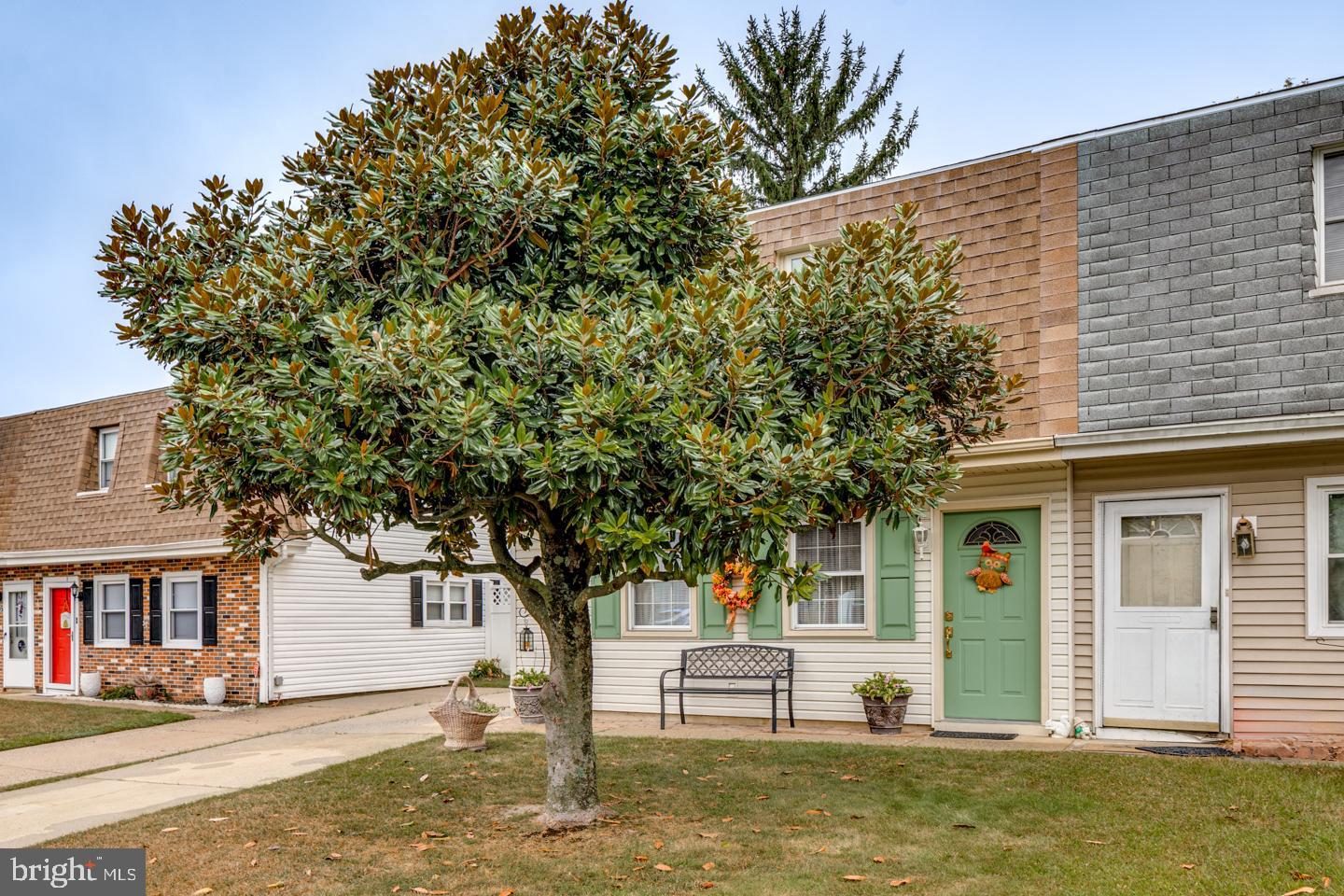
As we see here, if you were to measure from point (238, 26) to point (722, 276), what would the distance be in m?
9.98

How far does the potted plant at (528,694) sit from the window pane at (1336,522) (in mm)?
7456

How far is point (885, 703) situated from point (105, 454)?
1481 centimetres

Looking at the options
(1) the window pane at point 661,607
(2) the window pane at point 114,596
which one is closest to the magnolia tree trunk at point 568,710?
(1) the window pane at point 661,607

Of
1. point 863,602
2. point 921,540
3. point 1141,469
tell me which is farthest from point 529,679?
point 1141,469

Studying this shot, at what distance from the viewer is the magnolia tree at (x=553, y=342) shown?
16.4 ft

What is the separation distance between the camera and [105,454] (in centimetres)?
1755

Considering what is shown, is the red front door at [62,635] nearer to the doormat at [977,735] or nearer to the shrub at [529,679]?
the shrub at [529,679]

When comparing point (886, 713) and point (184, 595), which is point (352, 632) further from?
point (886, 713)

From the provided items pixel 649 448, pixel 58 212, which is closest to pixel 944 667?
pixel 649 448

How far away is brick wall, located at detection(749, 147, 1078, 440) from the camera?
353 inches

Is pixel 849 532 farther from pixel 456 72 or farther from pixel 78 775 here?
pixel 78 775

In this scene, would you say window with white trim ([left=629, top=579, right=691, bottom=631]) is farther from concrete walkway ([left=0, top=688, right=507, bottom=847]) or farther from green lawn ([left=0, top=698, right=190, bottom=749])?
green lawn ([left=0, top=698, right=190, bottom=749])

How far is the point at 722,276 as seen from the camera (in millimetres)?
6812

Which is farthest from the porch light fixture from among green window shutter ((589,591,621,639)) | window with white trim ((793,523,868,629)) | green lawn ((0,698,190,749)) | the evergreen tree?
the evergreen tree
